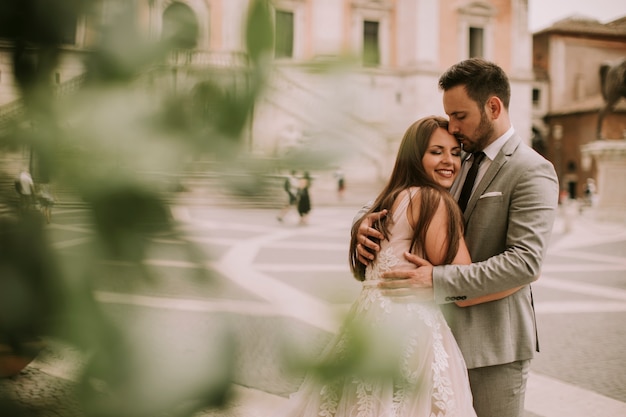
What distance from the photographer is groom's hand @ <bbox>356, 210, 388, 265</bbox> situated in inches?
76.5

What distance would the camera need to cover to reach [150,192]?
40 cm

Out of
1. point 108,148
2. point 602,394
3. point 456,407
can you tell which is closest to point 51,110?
point 108,148

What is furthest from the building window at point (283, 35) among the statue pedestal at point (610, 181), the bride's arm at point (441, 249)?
the statue pedestal at point (610, 181)

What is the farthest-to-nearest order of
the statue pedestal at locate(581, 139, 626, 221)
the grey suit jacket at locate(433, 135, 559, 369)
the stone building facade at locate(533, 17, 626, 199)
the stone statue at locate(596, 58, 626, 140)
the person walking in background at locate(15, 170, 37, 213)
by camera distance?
1. the stone building facade at locate(533, 17, 626, 199)
2. the stone statue at locate(596, 58, 626, 140)
3. the statue pedestal at locate(581, 139, 626, 221)
4. the grey suit jacket at locate(433, 135, 559, 369)
5. the person walking in background at locate(15, 170, 37, 213)

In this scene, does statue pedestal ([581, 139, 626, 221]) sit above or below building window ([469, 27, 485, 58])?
below

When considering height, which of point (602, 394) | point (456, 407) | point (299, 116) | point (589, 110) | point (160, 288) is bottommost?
point (602, 394)

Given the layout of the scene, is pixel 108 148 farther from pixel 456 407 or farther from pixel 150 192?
pixel 456 407

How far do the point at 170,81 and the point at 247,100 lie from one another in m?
0.05

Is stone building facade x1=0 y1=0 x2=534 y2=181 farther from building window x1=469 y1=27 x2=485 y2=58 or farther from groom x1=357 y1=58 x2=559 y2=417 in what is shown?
building window x1=469 y1=27 x2=485 y2=58

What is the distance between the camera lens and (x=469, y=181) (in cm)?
203

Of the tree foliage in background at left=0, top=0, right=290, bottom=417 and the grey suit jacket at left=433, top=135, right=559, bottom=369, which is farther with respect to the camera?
Answer: the grey suit jacket at left=433, top=135, right=559, bottom=369

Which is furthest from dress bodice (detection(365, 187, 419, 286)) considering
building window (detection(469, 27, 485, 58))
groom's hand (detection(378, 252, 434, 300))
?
building window (detection(469, 27, 485, 58))

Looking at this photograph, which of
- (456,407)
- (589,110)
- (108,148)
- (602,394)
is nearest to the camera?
(108,148)

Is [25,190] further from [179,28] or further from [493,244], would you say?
[493,244]
